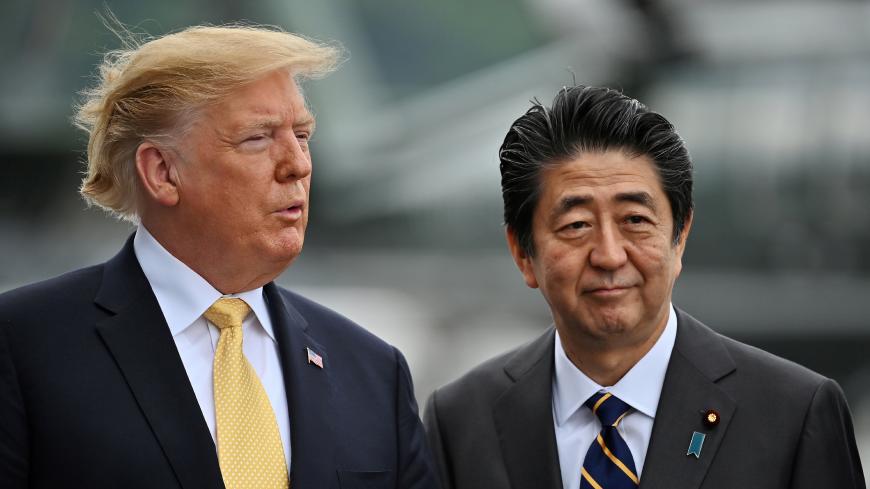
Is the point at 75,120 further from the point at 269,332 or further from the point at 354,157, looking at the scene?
the point at 354,157

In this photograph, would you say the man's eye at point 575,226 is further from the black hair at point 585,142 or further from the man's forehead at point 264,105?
the man's forehead at point 264,105

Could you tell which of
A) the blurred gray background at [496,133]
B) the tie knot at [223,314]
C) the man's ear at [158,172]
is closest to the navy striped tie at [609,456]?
the tie knot at [223,314]

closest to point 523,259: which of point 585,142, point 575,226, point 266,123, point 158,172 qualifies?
point 575,226

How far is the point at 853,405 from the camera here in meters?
12.1

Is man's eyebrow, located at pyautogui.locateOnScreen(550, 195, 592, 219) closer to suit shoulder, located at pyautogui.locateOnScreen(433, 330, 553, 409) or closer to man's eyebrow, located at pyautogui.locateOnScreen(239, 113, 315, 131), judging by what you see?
suit shoulder, located at pyautogui.locateOnScreen(433, 330, 553, 409)

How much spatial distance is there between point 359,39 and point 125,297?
12700 millimetres

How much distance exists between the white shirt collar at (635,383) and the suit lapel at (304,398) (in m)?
0.60

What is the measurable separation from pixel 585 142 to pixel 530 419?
677mm

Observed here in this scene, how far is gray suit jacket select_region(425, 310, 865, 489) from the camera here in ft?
9.74

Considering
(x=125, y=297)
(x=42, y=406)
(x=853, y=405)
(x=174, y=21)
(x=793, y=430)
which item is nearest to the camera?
(x=42, y=406)

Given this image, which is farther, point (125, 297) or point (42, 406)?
point (125, 297)

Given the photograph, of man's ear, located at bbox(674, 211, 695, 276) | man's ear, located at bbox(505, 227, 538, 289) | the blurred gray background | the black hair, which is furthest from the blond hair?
the blurred gray background

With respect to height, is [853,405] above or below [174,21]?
below

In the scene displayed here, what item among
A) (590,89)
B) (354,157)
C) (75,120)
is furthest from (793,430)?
(354,157)
